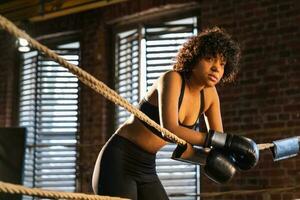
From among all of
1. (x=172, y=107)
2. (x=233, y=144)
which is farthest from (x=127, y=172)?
(x=233, y=144)

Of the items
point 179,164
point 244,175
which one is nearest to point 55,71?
point 179,164

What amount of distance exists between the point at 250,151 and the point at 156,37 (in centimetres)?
304

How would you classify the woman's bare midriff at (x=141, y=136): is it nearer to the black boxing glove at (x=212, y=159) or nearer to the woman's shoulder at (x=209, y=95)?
the black boxing glove at (x=212, y=159)

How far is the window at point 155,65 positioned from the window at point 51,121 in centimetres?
58

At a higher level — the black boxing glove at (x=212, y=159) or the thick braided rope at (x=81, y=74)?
the thick braided rope at (x=81, y=74)

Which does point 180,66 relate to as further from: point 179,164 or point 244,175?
point 179,164

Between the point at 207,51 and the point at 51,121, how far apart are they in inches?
148

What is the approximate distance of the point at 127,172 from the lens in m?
2.21

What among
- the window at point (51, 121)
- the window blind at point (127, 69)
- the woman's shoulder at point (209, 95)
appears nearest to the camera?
the woman's shoulder at point (209, 95)

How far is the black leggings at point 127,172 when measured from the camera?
217 cm

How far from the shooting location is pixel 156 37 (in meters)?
5.09

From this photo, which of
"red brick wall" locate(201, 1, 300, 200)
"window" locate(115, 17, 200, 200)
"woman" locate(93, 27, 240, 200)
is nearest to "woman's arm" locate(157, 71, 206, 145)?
"woman" locate(93, 27, 240, 200)

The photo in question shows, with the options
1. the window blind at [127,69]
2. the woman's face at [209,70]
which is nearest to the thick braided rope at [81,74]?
the woman's face at [209,70]

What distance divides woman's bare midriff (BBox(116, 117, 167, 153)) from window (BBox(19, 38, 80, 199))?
3221 mm
